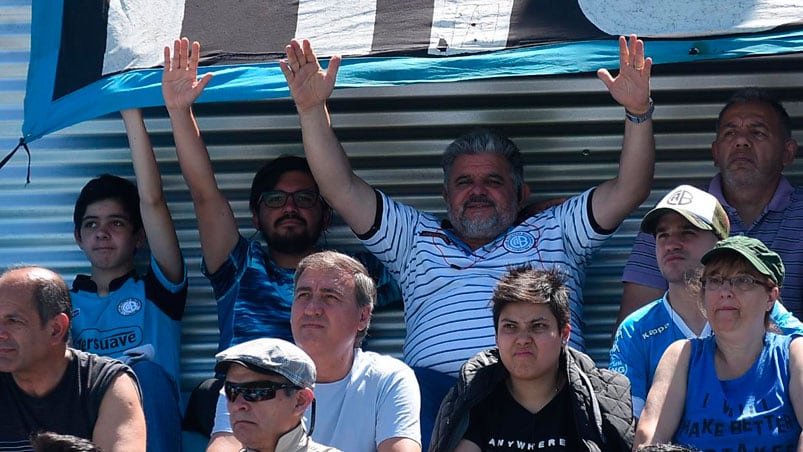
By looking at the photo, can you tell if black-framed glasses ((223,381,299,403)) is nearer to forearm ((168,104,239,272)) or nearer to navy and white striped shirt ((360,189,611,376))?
navy and white striped shirt ((360,189,611,376))

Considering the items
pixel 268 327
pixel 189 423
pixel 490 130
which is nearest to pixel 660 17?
pixel 490 130

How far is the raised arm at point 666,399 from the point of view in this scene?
356 centimetres

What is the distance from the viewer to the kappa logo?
4066 mm

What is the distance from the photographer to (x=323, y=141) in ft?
15.2

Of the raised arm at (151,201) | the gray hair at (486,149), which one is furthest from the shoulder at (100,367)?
the gray hair at (486,149)

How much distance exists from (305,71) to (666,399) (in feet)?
5.59

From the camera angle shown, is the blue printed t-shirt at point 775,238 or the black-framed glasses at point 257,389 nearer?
the black-framed glasses at point 257,389

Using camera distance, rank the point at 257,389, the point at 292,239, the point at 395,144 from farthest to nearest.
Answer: the point at 395,144
the point at 292,239
the point at 257,389

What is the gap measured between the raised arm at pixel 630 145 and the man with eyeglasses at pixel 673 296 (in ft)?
1.22

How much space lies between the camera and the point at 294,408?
3238 mm

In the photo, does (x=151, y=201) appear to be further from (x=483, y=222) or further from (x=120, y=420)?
(x=483, y=222)

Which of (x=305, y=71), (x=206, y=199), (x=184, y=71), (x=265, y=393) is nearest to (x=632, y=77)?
(x=305, y=71)

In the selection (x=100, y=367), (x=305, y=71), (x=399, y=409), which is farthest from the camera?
(x=305, y=71)

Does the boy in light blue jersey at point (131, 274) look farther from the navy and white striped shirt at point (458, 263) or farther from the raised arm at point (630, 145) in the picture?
the raised arm at point (630, 145)
